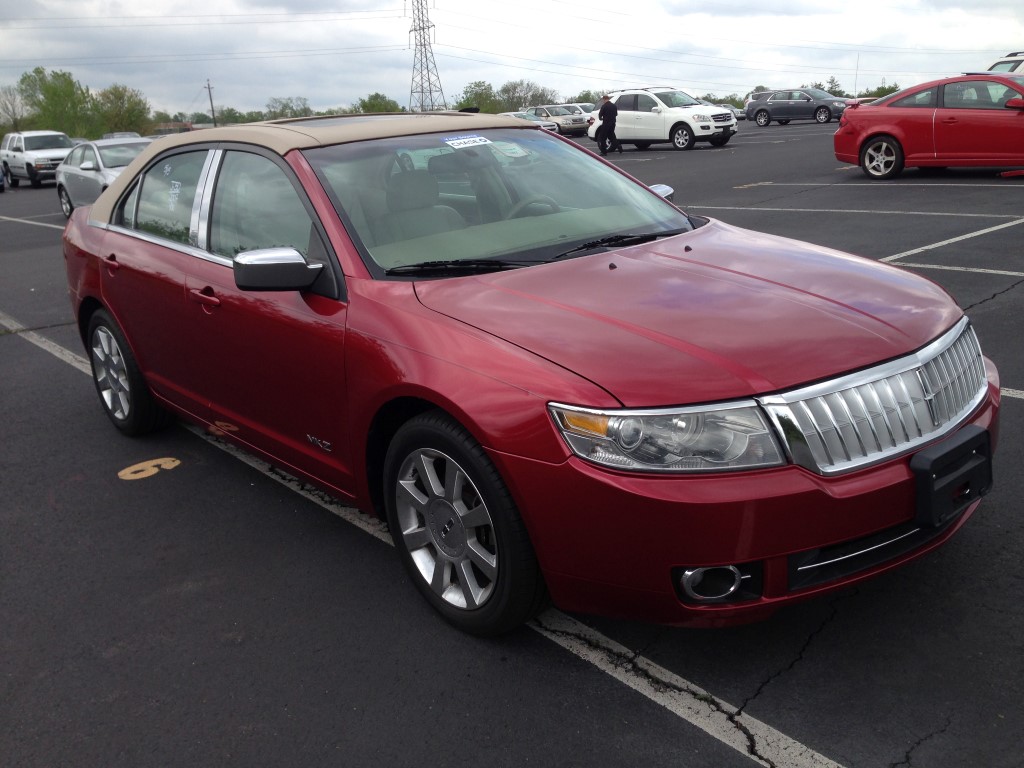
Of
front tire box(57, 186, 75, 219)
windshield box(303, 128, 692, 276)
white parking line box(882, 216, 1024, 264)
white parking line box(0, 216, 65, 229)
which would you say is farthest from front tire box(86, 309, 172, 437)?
front tire box(57, 186, 75, 219)

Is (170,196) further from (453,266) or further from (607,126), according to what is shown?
(607,126)

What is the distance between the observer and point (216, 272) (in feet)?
13.8

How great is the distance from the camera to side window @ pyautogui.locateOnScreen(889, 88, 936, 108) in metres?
14.4

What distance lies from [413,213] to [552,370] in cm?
127

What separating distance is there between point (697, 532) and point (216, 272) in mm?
2550

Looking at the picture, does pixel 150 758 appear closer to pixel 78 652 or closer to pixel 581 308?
pixel 78 652

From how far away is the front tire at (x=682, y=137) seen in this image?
27.9 metres

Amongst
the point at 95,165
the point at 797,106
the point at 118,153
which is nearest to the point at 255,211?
the point at 95,165

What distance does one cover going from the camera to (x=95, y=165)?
17.5 metres

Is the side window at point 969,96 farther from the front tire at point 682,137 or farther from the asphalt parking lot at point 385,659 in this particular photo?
the front tire at point 682,137

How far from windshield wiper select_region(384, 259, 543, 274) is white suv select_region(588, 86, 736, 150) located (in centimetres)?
2562

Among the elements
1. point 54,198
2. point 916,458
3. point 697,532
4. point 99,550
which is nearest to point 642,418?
point 697,532

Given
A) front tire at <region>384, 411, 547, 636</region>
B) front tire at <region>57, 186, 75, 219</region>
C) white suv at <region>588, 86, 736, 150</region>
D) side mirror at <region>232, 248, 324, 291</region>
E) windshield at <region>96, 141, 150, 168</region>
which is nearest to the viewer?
front tire at <region>384, 411, 547, 636</region>

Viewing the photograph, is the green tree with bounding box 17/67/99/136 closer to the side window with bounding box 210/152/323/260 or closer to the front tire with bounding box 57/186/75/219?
the front tire with bounding box 57/186/75/219
